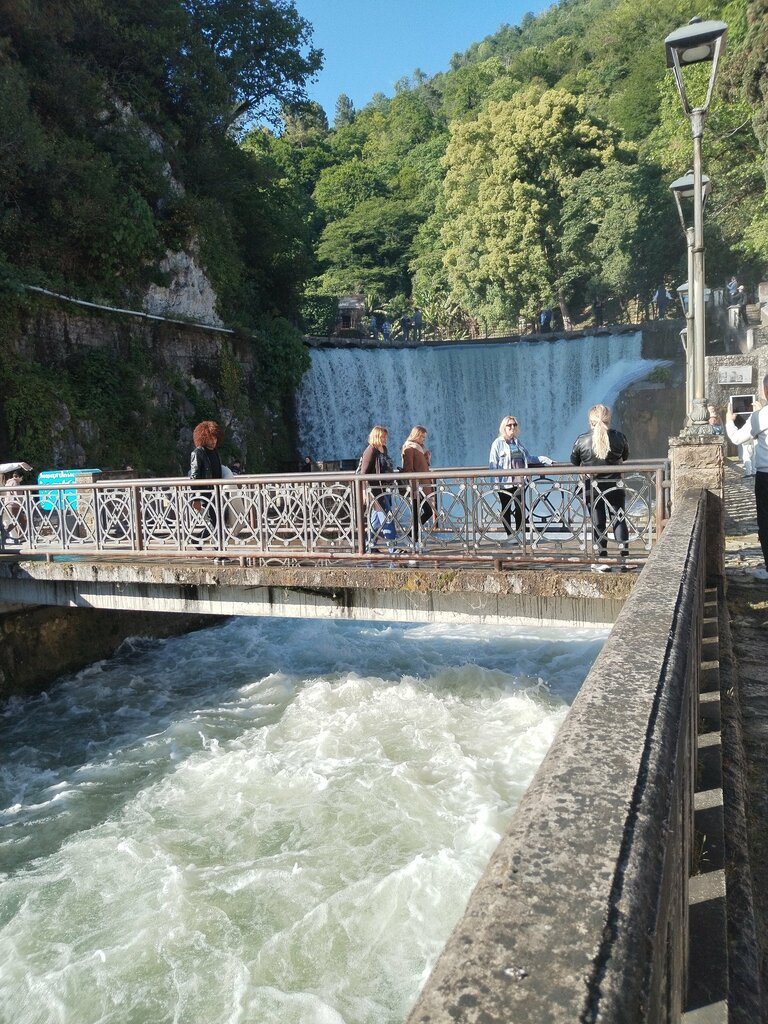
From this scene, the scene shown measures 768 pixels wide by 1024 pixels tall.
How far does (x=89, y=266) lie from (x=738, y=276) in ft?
105

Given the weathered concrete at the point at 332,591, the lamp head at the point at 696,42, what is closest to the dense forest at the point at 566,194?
the lamp head at the point at 696,42

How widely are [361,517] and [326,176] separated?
6019 centimetres

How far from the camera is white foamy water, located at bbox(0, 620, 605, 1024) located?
5.20 meters

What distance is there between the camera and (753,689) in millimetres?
4395

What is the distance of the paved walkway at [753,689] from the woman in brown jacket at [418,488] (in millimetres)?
2978

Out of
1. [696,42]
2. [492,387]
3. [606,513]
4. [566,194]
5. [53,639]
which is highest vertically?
[566,194]

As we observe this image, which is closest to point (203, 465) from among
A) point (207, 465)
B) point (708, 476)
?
point (207, 465)

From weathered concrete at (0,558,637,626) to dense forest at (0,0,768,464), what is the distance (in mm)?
7591

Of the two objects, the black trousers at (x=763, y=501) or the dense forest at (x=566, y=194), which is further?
the dense forest at (x=566, y=194)

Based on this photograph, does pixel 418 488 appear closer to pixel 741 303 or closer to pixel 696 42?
pixel 696 42

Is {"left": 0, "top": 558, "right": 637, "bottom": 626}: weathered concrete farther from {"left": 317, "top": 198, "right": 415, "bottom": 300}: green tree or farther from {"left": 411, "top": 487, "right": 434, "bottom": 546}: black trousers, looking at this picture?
{"left": 317, "top": 198, "right": 415, "bottom": 300}: green tree

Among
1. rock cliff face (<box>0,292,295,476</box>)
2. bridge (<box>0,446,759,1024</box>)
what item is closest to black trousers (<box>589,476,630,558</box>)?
→ bridge (<box>0,446,759,1024</box>)

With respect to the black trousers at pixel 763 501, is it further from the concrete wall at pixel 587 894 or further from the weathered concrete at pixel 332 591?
the concrete wall at pixel 587 894

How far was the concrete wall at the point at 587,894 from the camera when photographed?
0.96 metres
